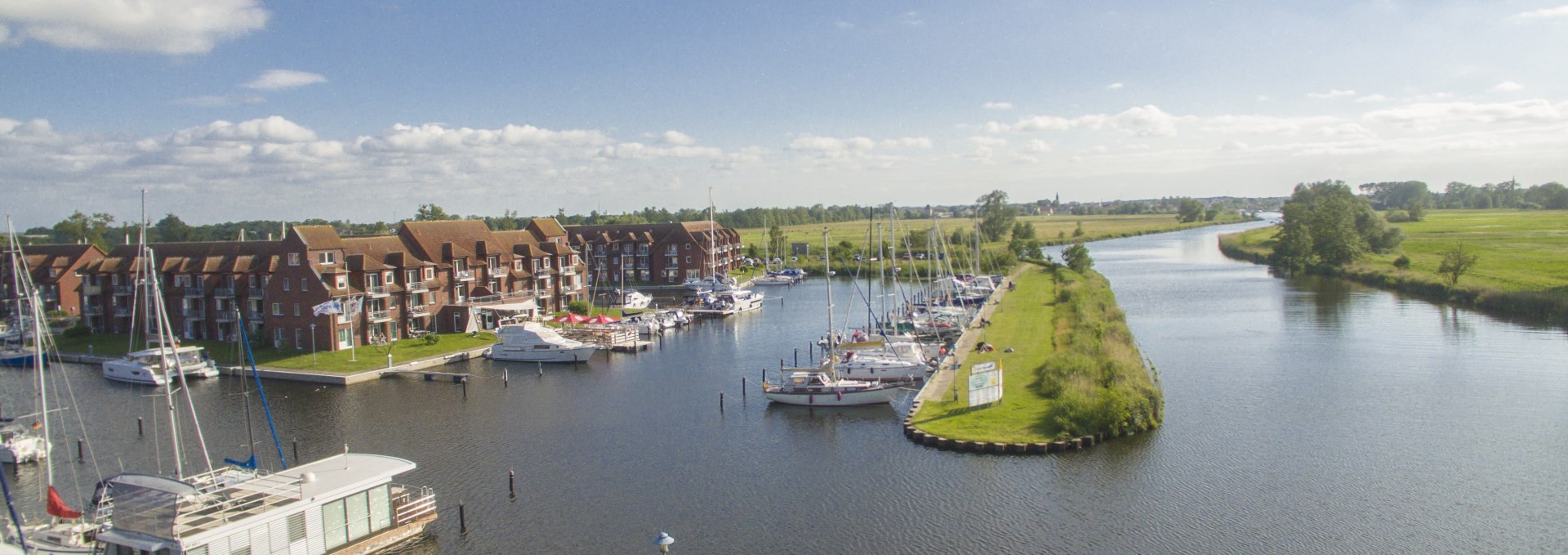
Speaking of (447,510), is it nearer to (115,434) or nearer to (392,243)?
(115,434)

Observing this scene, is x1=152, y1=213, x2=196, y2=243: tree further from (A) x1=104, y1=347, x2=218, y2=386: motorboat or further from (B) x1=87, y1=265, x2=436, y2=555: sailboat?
(B) x1=87, y1=265, x2=436, y2=555: sailboat

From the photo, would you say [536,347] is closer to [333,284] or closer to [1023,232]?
[333,284]

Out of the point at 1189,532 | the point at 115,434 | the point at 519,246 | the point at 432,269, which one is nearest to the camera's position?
the point at 1189,532

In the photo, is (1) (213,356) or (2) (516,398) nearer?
(2) (516,398)

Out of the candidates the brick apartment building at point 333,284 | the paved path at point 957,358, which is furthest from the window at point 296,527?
the brick apartment building at point 333,284

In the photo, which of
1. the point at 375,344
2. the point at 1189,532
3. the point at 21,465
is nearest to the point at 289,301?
the point at 375,344

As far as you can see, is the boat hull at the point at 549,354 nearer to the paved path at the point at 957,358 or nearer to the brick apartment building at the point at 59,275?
the paved path at the point at 957,358

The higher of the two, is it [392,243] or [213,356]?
[392,243]

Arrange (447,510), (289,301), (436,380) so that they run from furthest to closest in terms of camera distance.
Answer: (289,301) → (436,380) → (447,510)
